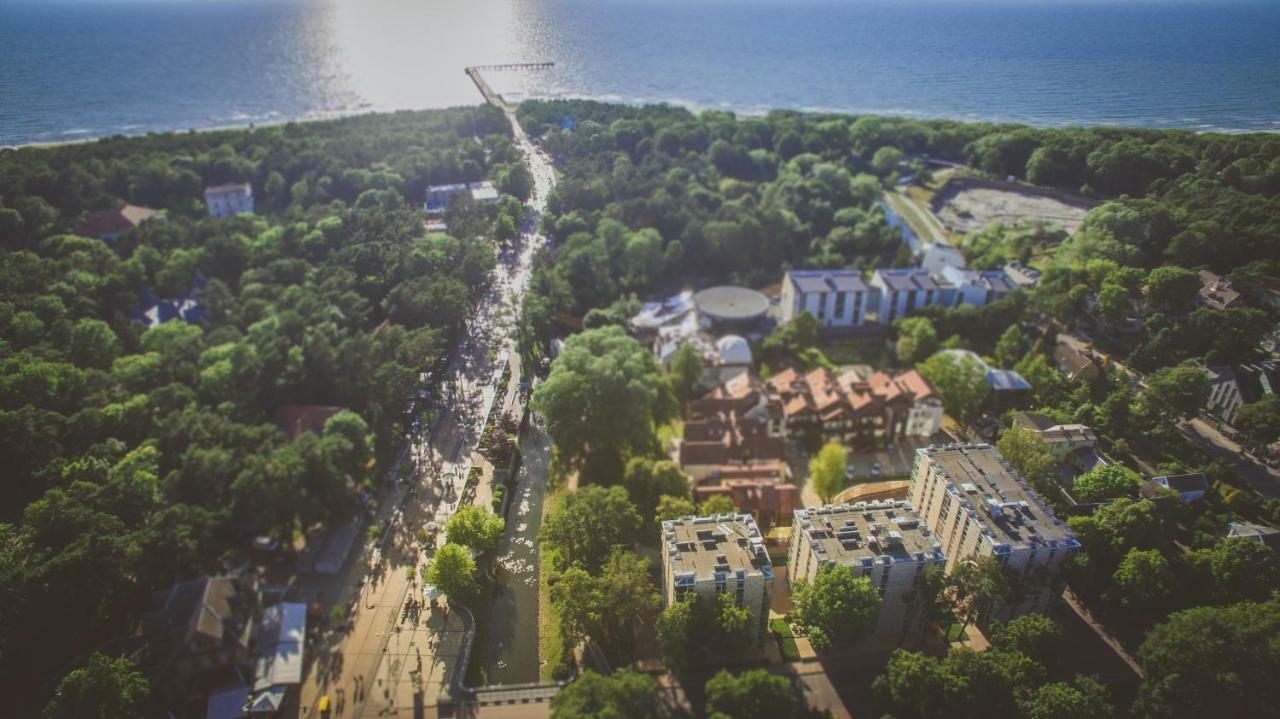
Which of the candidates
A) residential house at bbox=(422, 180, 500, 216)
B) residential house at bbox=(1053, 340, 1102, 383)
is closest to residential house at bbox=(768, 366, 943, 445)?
residential house at bbox=(1053, 340, 1102, 383)

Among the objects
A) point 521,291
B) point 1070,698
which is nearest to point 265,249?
point 521,291

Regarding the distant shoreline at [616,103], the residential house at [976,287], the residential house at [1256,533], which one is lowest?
the residential house at [1256,533]

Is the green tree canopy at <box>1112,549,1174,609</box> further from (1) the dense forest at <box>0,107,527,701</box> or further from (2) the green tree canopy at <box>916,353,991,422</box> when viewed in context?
(1) the dense forest at <box>0,107,527,701</box>

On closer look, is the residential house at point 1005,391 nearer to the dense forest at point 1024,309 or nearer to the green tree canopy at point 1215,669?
the dense forest at point 1024,309

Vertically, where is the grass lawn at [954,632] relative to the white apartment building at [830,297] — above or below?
below

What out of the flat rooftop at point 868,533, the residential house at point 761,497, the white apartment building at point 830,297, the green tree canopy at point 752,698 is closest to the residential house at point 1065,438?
the flat rooftop at point 868,533

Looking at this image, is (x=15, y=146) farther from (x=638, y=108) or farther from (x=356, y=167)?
(x=638, y=108)

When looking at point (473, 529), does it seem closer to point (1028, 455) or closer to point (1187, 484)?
point (1028, 455)
